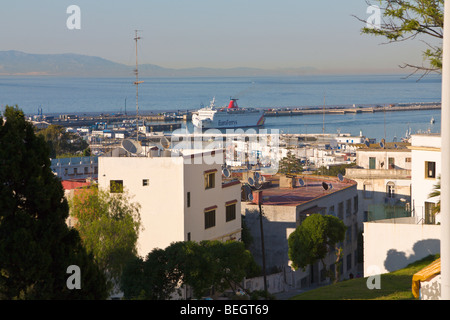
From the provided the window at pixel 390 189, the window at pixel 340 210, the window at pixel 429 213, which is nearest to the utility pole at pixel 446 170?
the window at pixel 429 213

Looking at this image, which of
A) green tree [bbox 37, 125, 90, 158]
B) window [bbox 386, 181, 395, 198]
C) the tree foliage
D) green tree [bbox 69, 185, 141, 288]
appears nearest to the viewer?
the tree foliage

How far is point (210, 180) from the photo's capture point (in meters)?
17.0

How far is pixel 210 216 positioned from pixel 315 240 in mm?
2632

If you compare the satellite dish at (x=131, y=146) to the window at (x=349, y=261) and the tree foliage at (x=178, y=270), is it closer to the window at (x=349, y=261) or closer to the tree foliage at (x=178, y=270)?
the tree foliage at (x=178, y=270)

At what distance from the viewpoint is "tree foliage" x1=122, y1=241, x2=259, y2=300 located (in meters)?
11.1

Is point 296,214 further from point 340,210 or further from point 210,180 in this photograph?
point 210,180

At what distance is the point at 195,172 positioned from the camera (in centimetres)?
1622

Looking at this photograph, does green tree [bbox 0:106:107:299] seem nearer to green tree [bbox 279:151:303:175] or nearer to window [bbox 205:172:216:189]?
window [bbox 205:172:216:189]

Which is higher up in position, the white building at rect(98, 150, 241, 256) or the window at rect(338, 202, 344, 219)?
the white building at rect(98, 150, 241, 256)

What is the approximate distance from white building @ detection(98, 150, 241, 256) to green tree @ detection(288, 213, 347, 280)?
2401mm

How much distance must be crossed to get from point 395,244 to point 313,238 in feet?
14.0

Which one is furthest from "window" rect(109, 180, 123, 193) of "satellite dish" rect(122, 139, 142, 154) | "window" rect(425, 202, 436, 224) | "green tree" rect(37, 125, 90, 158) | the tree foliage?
"green tree" rect(37, 125, 90, 158)
